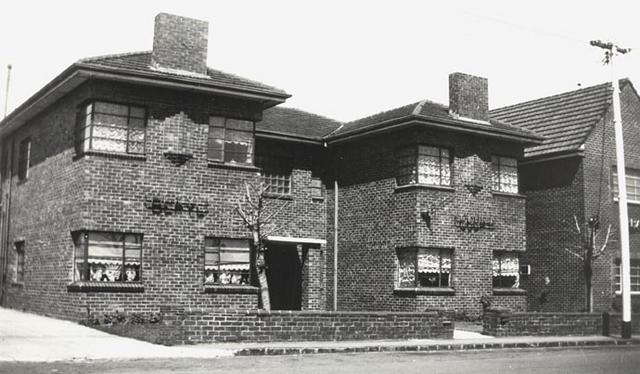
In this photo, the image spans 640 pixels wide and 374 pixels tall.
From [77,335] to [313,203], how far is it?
1149 cm

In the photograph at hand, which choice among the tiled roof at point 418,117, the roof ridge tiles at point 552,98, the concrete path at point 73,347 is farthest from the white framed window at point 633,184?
the concrete path at point 73,347

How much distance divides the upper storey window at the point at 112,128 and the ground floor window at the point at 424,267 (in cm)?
872

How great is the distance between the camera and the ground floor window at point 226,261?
21.1 meters

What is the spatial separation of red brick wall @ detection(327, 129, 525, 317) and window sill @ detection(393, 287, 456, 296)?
69 millimetres

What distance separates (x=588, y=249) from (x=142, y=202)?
14.9m

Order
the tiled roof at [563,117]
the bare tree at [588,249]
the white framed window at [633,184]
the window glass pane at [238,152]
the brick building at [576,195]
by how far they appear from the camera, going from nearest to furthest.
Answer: the window glass pane at [238,152], the bare tree at [588,249], the brick building at [576,195], the tiled roof at [563,117], the white framed window at [633,184]

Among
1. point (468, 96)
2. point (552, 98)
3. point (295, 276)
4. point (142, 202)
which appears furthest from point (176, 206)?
point (552, 98)

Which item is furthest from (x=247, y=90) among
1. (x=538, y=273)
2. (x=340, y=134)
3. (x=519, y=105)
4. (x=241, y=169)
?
(x=519, y=105)

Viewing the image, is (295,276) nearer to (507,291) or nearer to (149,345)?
(507,291)

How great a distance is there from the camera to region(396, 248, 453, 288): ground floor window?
914 inches

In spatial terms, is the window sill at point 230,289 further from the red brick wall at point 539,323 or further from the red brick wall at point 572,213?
the red brick wall at point 572,213

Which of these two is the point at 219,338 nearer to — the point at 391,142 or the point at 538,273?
the point at 391,142

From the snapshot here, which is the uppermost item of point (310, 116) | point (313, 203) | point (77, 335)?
point (310, 116)

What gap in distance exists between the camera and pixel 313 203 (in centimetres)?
2638
